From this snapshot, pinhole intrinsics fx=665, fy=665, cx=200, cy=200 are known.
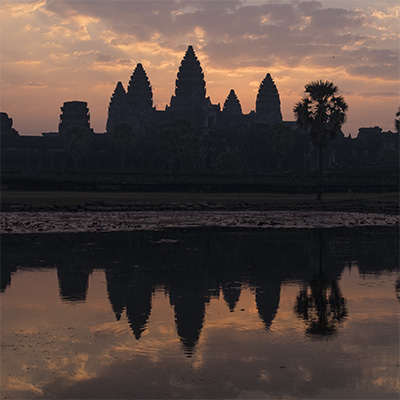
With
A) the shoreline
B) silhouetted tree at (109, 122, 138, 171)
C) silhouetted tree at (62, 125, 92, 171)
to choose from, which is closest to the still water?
the shoreline

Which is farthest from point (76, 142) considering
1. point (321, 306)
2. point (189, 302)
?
point (321, 306)

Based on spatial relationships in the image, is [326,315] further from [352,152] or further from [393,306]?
[352,152]

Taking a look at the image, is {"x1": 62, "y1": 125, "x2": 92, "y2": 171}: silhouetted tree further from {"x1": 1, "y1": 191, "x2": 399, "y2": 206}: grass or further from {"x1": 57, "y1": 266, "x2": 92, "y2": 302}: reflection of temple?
{"x1": 57, "y1": 266, "x2": 92, "y2": 302}: reflection of temple

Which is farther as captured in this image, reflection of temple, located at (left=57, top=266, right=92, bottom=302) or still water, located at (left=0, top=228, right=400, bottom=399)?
reflection of temple, located at (left=57, top=266, right=92, bottom=302)

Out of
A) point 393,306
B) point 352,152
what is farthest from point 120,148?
point 393,306

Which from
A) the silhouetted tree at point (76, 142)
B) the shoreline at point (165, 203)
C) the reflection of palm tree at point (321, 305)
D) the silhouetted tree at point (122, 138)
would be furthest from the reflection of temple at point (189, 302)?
the silhouetted tree at point (76, 142)

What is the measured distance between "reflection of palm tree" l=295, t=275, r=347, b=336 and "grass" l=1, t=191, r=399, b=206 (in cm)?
3595

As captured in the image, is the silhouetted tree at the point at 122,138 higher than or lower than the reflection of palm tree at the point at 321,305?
higher

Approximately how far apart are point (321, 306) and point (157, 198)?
153 ft

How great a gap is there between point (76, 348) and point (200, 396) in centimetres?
323

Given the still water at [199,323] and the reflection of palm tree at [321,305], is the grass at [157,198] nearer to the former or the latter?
the still water at [199,323]

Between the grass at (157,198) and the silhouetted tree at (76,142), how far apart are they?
79.6m

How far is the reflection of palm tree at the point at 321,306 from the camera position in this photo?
1334 cm

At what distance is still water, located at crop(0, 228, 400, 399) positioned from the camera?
32.5ft
